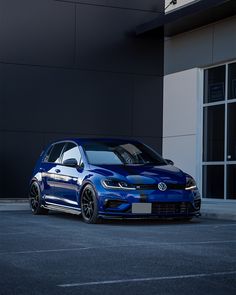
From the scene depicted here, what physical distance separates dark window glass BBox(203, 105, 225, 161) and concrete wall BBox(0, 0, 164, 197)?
2.08m

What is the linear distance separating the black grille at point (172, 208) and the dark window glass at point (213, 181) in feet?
21.3

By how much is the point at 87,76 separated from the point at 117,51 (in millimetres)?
1197

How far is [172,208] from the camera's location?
36.2 feet

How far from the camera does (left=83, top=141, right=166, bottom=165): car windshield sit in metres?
11.8

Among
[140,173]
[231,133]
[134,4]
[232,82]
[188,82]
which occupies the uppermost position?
[134,4]

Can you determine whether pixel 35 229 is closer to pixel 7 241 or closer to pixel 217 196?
pixel 7 241

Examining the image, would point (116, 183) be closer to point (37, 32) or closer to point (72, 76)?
point (72, 76)

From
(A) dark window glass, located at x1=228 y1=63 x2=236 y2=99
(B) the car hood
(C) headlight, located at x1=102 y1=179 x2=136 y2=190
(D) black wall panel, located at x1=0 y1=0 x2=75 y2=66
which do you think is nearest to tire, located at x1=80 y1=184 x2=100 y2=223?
(C) headlight, located at x1=102 y1=179 x2=136 y2=190

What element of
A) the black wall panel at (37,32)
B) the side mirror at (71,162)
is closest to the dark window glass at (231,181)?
the black wall panel at (37,32)

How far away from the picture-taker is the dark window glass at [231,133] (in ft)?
55.9

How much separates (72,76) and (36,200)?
20.2 ft

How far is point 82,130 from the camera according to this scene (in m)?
18.9

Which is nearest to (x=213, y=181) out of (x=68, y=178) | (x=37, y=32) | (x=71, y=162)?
(x=37, y=32)

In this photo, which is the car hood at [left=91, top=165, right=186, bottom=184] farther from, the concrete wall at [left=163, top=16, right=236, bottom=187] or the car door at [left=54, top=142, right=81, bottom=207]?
the concrete wall at [left=163, top=16, right=236, bottom=187]
